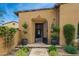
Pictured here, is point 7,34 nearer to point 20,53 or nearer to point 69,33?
point 20,53

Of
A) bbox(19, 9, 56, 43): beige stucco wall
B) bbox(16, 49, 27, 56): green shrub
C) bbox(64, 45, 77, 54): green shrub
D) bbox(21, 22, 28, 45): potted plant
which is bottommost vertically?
bbox(16, 49, 27, 56): green shrub

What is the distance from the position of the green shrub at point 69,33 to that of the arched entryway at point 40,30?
379 millimetres

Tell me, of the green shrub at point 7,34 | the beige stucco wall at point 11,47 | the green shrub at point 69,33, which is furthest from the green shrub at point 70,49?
the green shrub at point 7,34

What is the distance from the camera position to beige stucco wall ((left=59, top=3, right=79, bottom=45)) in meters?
4.02

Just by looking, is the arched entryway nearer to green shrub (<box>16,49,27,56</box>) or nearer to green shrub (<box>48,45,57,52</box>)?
green shrub (<box>48,45,57,52</box>)

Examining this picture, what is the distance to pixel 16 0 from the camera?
4.04 meters

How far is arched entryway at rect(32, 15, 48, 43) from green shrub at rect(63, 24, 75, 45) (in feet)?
1.24

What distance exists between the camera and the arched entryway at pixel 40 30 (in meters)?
4.06

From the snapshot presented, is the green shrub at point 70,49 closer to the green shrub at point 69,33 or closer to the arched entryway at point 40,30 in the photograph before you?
the green shrub at point 69,33

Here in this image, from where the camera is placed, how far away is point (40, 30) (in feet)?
13.5

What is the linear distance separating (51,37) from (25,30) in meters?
0.53

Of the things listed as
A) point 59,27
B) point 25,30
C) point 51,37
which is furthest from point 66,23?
point 25,30

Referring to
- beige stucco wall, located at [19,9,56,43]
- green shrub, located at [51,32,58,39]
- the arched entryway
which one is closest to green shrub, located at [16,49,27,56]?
the arched entryway

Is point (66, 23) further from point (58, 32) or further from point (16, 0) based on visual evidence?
point (16, 0)
